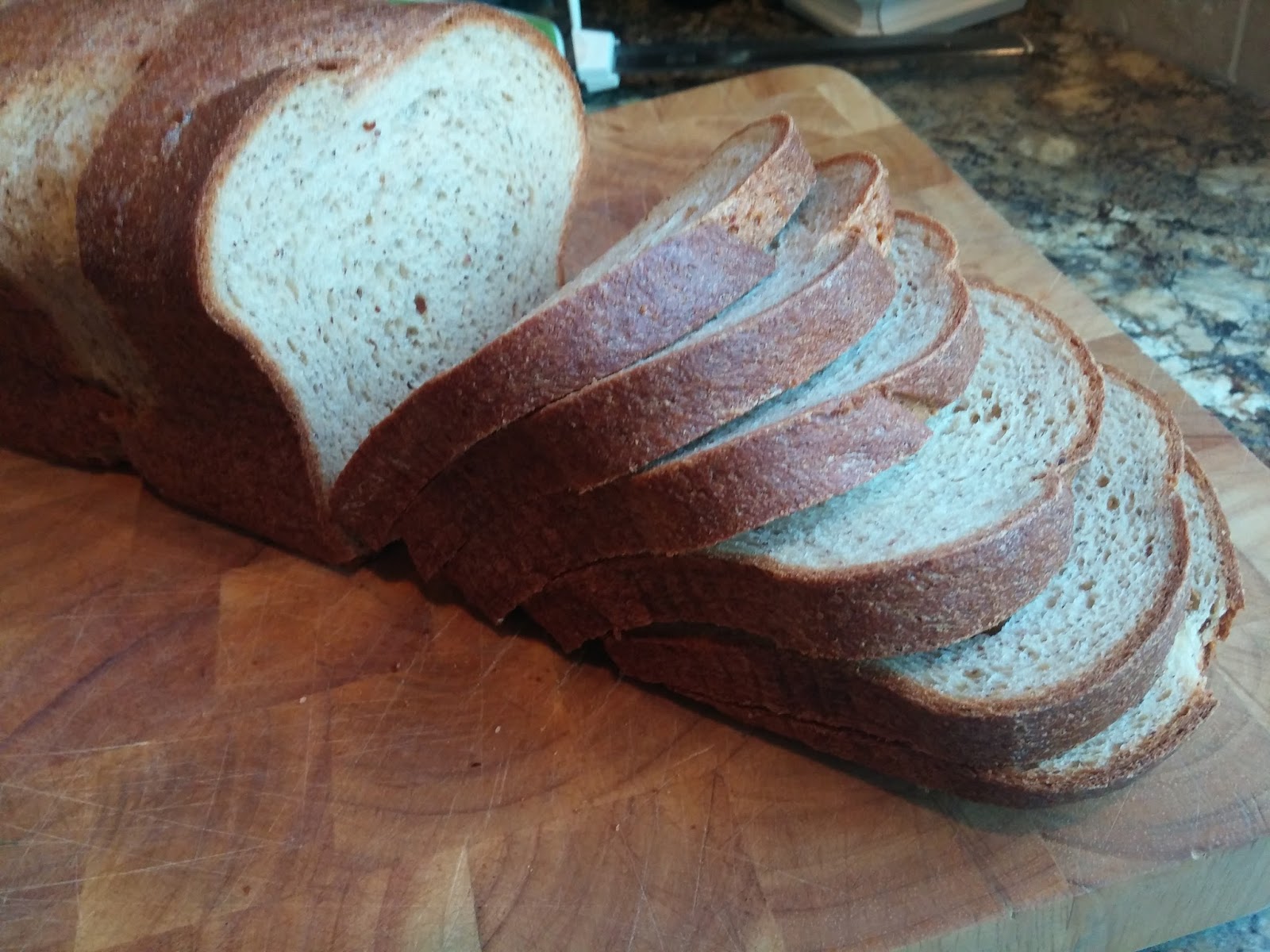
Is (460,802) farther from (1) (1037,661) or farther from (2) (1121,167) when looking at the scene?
(2) (1121,167)

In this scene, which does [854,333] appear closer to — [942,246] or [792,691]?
[942,246]

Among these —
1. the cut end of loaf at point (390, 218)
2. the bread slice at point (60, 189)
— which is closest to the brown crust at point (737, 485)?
the cut end of loaf at point (390, 218)

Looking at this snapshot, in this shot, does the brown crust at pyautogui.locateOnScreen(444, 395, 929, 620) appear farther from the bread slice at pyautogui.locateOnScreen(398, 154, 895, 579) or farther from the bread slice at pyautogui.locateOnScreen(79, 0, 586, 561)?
the bread slice at pyautogui.locateOnScreen(79, 0, 586, 561)

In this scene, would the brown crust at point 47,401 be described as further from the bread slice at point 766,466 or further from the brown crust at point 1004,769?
the brown crust at point 1004,769

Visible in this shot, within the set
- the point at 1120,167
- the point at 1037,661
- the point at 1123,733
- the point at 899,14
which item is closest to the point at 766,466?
the point at 1037,661

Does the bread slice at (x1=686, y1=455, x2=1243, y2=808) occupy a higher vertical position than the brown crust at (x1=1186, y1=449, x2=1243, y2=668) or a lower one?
lower

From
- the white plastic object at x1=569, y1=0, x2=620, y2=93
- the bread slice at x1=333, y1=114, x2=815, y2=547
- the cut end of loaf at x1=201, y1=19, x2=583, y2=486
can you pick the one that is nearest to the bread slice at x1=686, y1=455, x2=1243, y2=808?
the bread slice at x1=333, y1=114, x2=815, y2=547

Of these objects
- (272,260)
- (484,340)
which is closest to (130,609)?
(272,260)

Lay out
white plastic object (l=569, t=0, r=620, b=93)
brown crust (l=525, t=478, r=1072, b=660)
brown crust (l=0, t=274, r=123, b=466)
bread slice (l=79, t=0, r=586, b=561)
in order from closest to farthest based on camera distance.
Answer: brown crust (l=525, t=478, r=1072, b=660), bread slice (l=79, t=0, r=586, b=561), brown crust (l=0, t=274, r=123, b=466), white plastic object (l=569, t=0, r=620, b=93)
